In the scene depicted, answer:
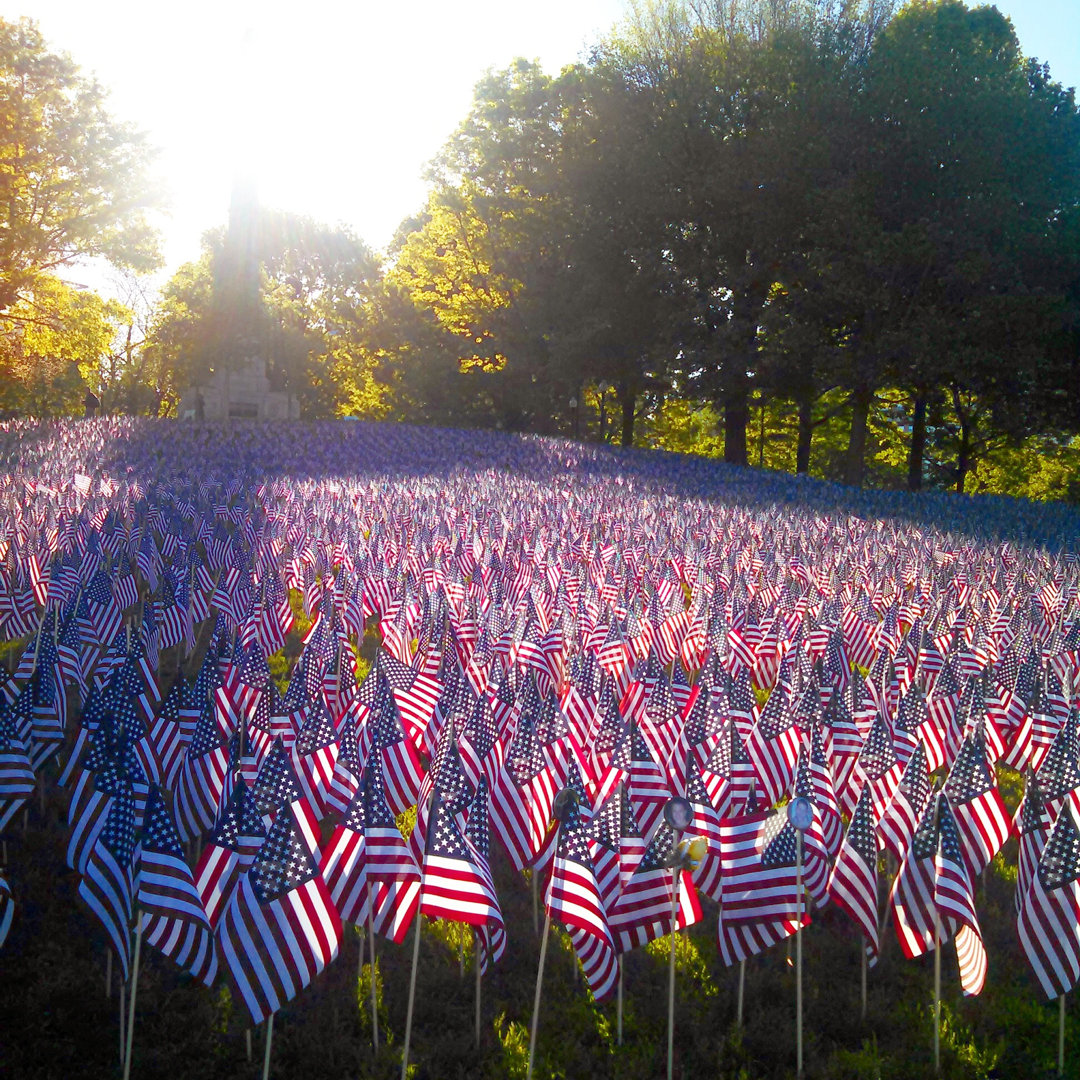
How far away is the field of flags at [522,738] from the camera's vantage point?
223 inches

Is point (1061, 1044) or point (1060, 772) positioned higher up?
point (1060, 772)

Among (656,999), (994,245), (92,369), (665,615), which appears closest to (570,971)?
(656,999)

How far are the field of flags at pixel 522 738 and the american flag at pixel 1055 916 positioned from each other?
2 cm

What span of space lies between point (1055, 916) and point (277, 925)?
4.19 metres

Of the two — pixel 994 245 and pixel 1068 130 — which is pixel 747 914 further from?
pixel 1068 130

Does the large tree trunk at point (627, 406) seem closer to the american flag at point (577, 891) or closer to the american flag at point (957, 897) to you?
the american flag at point (957, 897)

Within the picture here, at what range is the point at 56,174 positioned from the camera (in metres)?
40.8

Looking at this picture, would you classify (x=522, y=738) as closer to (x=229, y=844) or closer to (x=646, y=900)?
(x=646, y=900)

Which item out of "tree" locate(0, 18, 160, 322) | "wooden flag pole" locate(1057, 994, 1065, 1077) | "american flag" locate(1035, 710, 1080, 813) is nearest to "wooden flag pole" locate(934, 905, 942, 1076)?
"wooden flag pole" locate(1057, 994, 1065, 1077)

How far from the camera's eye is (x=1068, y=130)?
37.0 meters

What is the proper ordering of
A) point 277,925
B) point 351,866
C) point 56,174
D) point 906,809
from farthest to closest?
point 56,174 < point 906,809 < point 351,866 < point 277,925

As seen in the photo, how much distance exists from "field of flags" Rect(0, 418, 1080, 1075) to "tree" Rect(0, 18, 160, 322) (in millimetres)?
26503

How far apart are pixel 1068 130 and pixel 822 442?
91.2ft

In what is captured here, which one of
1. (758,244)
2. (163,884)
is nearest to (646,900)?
(163,884)
